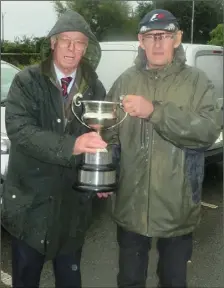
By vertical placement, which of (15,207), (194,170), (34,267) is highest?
(194,170)

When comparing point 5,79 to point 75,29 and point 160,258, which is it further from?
point 160,258

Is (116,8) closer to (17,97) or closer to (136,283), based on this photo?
(17,97)

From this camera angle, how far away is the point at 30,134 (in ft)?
5.83

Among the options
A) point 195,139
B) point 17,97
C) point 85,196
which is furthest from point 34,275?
point 195,139

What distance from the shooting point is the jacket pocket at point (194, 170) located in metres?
1.85

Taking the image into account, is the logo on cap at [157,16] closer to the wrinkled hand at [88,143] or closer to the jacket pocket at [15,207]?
the wrinkled hand at [88,143]

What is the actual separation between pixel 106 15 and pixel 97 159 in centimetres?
140

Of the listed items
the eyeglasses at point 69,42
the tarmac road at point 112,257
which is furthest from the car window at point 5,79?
the eyeglasses at point 69,42

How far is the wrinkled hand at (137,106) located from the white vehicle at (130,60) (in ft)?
4.42

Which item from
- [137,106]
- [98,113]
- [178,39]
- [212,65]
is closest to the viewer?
[137,106]

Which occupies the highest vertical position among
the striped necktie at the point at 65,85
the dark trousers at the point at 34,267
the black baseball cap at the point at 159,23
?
the black baseball cap at the point at 159,23

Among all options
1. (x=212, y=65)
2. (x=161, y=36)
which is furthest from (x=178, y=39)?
(x=212, y=65)

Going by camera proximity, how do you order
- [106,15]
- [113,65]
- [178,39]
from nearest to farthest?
[178,39] < [106,15] < [113,65]

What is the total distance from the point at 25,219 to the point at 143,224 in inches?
20.7
